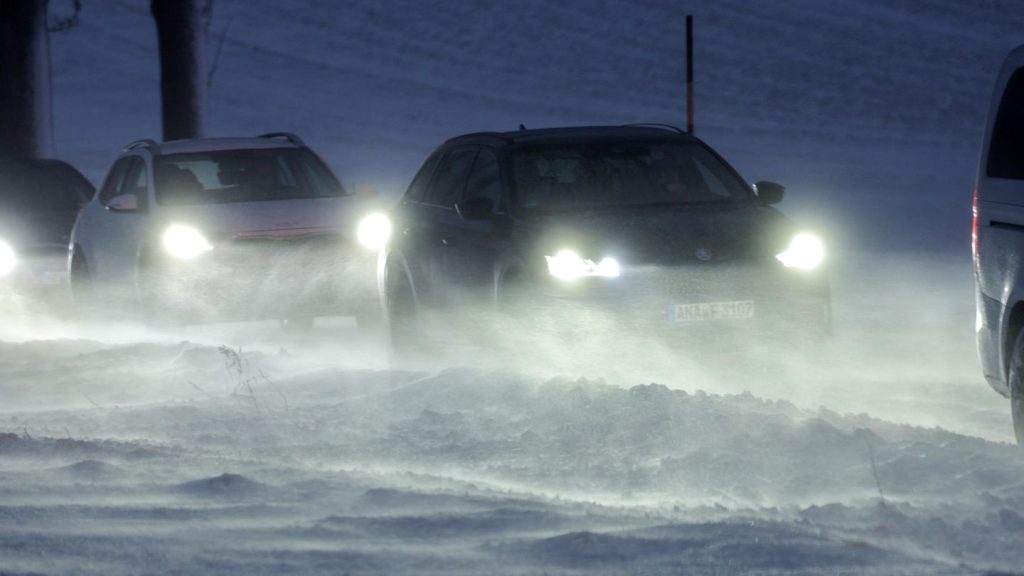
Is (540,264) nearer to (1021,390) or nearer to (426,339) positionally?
(426,339)

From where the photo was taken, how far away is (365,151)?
40.6m

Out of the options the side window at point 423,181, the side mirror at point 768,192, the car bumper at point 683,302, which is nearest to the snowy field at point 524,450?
the car bumper at point 683,302

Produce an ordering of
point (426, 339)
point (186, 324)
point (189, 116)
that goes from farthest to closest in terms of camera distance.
Answer: point (189, 116), point (186, 324), point (426, 339)

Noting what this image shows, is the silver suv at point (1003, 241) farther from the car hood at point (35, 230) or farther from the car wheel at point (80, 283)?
the car hood at point (35, 230)

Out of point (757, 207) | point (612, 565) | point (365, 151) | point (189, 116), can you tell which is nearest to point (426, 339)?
point (757, 207)

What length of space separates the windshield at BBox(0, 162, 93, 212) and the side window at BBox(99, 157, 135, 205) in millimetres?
1619

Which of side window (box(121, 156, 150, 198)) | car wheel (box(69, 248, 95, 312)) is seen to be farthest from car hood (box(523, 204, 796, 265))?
car wheel (box(69, 248, 95, 312))

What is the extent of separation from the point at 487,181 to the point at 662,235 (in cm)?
157

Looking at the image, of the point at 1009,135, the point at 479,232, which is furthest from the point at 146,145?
the point at 1009,135

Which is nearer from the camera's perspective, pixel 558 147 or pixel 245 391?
pixel 245 391

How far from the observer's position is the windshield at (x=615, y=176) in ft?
37.0

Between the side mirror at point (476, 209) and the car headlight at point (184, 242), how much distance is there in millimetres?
3031

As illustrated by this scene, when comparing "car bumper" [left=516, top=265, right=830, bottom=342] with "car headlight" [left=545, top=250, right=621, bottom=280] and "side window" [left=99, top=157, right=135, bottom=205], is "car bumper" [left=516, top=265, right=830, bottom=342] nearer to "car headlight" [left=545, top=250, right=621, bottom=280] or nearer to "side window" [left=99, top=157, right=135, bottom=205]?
"car headlight" [left=545, top=250, right=621, bottom=280]

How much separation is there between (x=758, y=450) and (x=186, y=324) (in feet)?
23.3
